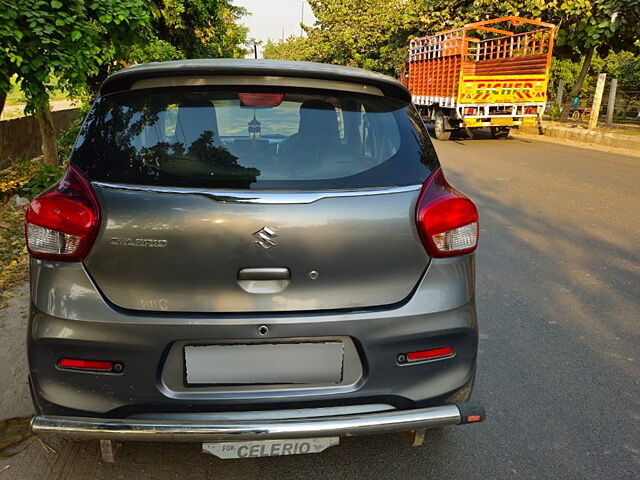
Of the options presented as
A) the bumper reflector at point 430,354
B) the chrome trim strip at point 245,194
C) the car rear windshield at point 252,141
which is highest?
the car rear windshield at point 252,141

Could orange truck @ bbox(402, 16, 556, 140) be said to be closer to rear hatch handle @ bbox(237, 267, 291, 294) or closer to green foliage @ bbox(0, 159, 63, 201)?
green foliage @ bbox(0, 159, 63, 201)

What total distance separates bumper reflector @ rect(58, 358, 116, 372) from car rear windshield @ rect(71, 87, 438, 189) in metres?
0.62

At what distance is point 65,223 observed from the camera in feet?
6.35

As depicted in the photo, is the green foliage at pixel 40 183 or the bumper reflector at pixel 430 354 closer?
the bumper reflector at pixel 430 354

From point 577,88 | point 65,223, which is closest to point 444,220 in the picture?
point 65,223

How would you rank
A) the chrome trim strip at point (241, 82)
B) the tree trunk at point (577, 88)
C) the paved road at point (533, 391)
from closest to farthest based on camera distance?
1. the chrome trim strip at point (241, 82)
2. the paved road at point (533, 391)
3. the tree trunk at point (577, 88)

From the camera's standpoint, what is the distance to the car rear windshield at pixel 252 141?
201 centimetres

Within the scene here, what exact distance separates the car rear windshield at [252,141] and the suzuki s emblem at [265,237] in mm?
164

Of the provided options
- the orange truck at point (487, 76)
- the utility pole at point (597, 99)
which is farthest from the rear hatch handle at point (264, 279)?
the utility pole at point (597, 99)

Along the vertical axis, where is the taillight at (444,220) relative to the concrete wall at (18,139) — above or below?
above

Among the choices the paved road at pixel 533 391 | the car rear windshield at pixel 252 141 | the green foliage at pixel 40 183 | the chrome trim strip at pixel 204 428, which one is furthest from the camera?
the green foliage at pixel 40 183

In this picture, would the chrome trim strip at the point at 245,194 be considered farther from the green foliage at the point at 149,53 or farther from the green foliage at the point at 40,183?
the green foliage at the point at 40,183

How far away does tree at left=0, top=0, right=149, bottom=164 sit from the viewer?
15.7ft

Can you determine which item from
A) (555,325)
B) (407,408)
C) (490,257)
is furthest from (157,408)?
(490,257)
